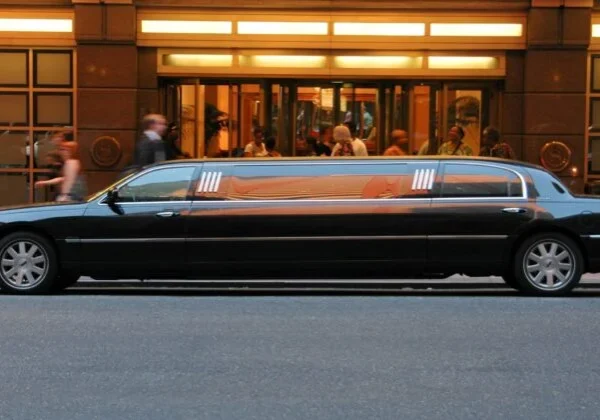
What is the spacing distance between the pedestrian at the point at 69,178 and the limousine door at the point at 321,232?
10.6 ft

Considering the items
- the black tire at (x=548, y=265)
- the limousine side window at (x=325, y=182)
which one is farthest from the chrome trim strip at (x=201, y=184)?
the black tire at (x=548, y=265)

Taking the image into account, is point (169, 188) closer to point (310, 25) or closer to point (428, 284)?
point (428, 284)

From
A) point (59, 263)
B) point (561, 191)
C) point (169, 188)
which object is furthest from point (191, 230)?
point (561, 191)

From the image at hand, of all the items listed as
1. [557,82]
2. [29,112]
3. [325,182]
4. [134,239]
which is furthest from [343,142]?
[29,112]

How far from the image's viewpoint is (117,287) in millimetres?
12336

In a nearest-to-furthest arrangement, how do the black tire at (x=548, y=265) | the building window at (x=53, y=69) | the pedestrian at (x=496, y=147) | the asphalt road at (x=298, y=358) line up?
the asphalt road at (x=298, y=358) → the black tire at (x=548, y=265) → the pedestrian at (x=496, y=147) → the building window at (x=53, y=69)

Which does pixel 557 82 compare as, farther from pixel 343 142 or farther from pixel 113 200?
pixel 113 200

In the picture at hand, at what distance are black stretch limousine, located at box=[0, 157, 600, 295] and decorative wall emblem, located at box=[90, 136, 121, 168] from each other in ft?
23.8

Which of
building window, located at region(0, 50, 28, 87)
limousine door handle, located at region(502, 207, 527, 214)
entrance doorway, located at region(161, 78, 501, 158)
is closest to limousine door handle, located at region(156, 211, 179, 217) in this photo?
limousine door handle, located at region(502, 207, 527, 214)

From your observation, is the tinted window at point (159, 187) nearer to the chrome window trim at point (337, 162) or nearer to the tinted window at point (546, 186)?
the chrome window trim at point (337, 162)

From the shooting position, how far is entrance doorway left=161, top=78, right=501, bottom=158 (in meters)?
19.2

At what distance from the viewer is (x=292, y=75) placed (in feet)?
62.2

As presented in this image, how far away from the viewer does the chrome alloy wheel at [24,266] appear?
11.3 m

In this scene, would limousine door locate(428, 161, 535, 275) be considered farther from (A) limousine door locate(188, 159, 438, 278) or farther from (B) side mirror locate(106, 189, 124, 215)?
(B) side mirror locate(106, 189, 124, 215)
